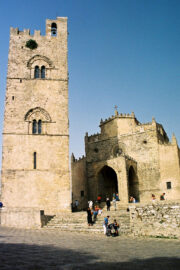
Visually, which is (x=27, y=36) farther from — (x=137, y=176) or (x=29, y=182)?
(x=137, y=176)

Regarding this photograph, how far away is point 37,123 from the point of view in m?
21.3

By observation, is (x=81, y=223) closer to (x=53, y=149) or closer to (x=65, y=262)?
(x=53, y=149)

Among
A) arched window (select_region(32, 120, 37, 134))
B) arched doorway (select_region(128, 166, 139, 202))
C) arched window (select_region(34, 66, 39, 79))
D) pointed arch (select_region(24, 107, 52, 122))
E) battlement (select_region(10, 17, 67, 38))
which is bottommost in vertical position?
arched doorway (select_region(128, 166, 139, 202))

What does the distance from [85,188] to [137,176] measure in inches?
229

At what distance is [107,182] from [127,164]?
167 inches

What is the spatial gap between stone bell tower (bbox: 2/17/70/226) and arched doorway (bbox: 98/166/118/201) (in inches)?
310

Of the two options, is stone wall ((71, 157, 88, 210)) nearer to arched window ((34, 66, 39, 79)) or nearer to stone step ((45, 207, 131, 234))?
arched window ((34, 66, 39, 79))

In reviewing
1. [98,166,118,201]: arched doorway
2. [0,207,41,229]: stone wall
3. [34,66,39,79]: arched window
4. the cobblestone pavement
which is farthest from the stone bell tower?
the cobblestone pavement

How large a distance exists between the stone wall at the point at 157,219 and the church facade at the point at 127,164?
10998 millimetres

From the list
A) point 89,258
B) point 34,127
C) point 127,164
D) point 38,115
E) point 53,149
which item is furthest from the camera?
point 127,164

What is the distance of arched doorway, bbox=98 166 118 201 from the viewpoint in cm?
2739

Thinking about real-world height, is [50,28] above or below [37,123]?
above

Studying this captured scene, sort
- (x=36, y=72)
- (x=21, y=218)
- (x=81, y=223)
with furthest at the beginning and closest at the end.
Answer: (x=36, y=72)
(x=21, y=218)
(x=81, y=223)

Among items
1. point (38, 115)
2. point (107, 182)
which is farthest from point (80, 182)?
point (38, 115)
